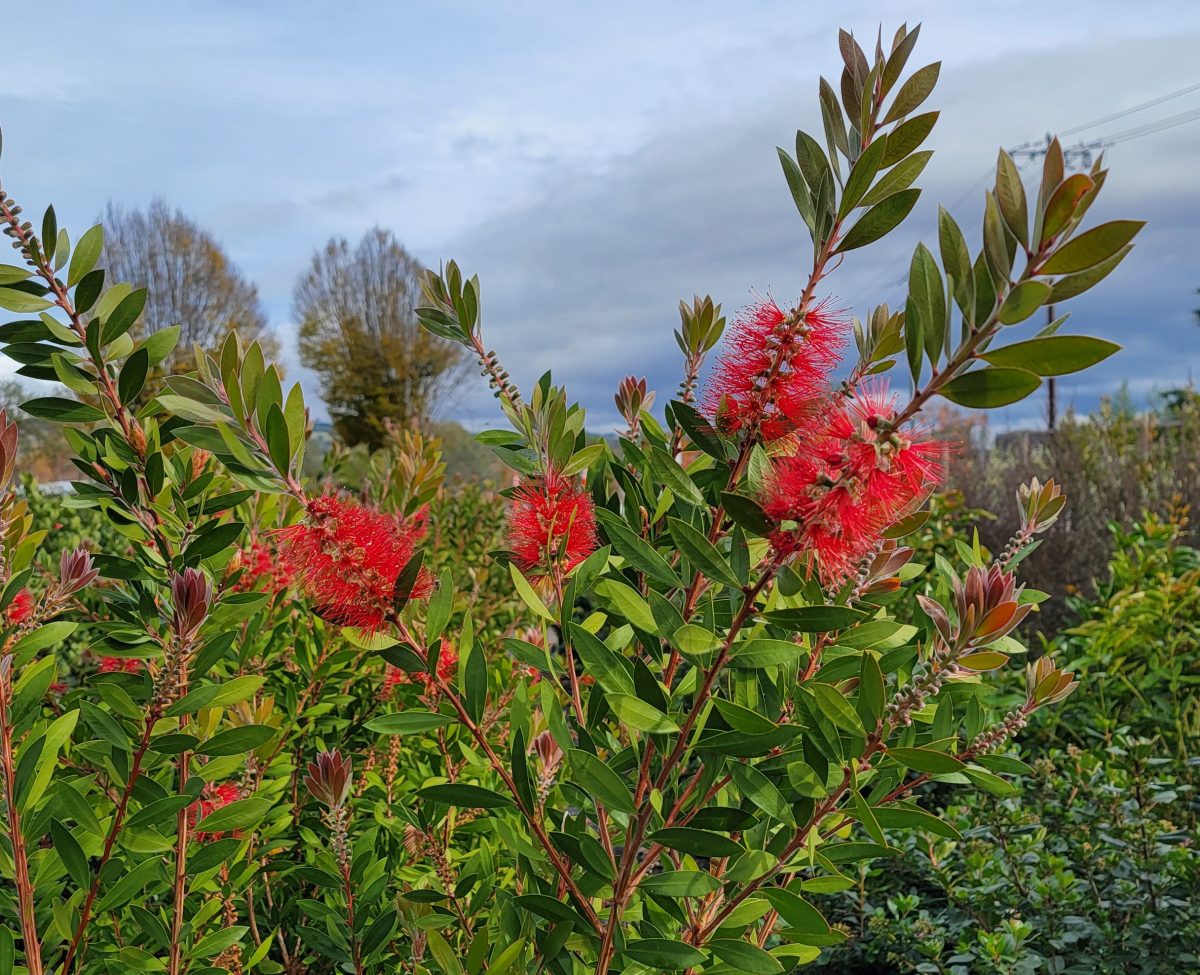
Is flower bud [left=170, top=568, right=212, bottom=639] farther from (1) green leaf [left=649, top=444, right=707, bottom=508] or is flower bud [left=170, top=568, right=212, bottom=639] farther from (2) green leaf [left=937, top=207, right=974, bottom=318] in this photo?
(2) green leaf [left=937, top=207, right=974, bottom=318]

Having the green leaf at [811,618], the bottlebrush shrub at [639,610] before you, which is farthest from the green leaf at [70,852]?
the green leaf at [811,618]

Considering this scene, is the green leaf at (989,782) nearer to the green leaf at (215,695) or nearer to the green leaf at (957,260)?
the green leaf at (957,260)

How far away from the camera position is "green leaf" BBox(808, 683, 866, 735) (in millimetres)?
878

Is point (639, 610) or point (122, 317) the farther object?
point (122, 317)

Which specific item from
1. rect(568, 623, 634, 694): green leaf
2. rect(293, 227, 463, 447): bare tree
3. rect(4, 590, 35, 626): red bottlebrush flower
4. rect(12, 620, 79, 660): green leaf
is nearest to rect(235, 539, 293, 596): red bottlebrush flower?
rect(4, 590, 35, 626): red bottlebrush flower

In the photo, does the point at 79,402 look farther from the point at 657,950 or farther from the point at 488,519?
the point at 488,519

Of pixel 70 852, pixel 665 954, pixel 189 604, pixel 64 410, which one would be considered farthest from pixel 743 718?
pixel 64 410

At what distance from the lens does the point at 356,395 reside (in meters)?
29.6

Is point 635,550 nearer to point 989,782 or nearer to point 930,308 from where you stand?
point 930,308

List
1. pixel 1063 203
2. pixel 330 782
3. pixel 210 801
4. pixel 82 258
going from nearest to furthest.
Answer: pixel 1063 203, pixel 82 258, pixel 330 782, pixel 210 801

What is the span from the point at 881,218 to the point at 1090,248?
0.23m

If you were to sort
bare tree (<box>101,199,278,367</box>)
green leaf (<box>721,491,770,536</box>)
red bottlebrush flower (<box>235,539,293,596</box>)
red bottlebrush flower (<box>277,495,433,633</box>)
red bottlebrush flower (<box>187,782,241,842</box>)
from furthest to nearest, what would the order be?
bare tree (<box>101,199,278,367</box>), red bottlebrush flower (<box>235,539,293,596</box>), red bottlebrush flower (<box>187,782,241,842</box>), red bottlebrush flower (<box>277,495,433,633</box>), green leaf (<box>721,491,770,536</box>)

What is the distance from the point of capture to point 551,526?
1109 millimetres

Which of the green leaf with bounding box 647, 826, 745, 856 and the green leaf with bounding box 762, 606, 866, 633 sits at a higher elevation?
the green leaf with bounding box 762, 606, 866, 633
